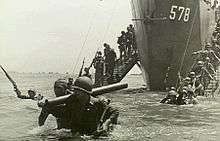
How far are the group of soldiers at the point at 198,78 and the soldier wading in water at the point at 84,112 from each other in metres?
5.67

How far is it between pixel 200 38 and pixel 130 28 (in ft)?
15.0

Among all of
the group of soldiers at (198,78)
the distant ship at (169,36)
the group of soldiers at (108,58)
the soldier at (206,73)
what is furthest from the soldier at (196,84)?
the group of soldiers at (108,58)

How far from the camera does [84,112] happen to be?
6383mm

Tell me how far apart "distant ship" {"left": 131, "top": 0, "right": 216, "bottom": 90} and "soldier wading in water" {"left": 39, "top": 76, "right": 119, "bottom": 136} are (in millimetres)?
9521

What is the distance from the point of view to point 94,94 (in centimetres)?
676

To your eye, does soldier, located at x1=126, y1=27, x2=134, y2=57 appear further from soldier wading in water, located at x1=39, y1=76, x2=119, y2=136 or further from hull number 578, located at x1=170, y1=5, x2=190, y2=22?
soldier wading in water, located at x1=39, y1=76, x2=119, y2=136

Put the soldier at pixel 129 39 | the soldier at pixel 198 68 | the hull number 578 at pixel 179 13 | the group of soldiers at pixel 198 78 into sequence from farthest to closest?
the soldier at pixel 129 39 < the hull number 578 at pixel 179 13 < the soldier at pixel 198 68 < the group of soldiers at pixel 198 78

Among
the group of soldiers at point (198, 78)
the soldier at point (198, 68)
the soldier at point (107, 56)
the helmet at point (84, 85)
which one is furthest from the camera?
the soldier at point (107, 56)

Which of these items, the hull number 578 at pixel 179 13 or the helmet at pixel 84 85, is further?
the hull number 578 at pixel 179 13

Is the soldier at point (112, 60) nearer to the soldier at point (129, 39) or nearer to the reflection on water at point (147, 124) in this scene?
the soldier at point (129, 39)

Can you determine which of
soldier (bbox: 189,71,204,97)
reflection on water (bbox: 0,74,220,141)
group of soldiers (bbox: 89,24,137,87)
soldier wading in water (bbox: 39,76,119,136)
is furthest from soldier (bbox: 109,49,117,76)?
soldier wading in water (bbox: 39,76,119,136)

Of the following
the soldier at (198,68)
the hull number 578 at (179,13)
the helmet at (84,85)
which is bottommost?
the soldier at (198,68)

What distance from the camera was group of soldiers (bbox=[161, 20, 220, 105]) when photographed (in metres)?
12.3

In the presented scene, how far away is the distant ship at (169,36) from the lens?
16.1 m
